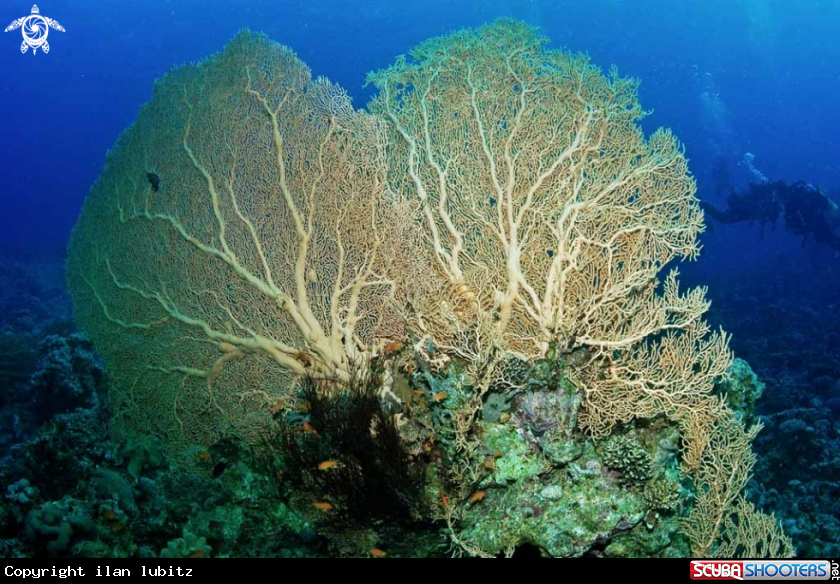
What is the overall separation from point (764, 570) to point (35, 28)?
93.4 m

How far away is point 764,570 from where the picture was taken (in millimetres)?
3316

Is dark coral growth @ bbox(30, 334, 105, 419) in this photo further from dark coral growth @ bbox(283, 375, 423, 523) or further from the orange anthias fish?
the orange anthias fish

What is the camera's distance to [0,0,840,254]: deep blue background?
65312mm

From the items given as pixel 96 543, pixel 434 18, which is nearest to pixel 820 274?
pixel 96 543

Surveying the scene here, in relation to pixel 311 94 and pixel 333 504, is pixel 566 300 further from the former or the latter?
pixel 311 94

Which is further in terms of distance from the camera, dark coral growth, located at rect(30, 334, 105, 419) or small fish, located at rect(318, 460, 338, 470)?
dark coral growth, located at rect(30, 334, 105, 419)

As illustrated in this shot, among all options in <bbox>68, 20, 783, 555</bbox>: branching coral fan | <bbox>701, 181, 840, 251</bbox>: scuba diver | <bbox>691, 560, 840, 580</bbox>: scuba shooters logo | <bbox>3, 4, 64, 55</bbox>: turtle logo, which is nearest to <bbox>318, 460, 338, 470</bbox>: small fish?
<bbox>68, 20, 783, 555</bbox>: branching coral fan

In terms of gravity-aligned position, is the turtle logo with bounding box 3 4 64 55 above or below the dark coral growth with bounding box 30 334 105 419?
above

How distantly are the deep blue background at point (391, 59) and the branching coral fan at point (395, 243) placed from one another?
61554 millimetres

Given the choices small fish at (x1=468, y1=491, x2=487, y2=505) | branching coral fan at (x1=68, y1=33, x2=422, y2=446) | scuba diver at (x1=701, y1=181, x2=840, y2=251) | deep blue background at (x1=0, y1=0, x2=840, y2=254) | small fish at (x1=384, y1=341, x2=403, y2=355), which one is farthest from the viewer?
deep blue background at (x1=0, y1=0, x2=840, y2=254)

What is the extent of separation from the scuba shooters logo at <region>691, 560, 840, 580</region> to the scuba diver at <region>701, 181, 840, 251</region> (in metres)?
19.4

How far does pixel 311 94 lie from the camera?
581 centimetres

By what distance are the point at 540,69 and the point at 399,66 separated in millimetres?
2064

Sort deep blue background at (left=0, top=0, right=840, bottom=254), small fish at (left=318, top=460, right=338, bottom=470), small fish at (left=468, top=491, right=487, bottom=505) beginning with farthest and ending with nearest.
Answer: deep blue background at (left=0, top=0, right=840, bottom=254) → small fish at (left=468, top=491, right=487, bottom=505) → small fish at (left=318, top=460, right=338, bottom=470)
